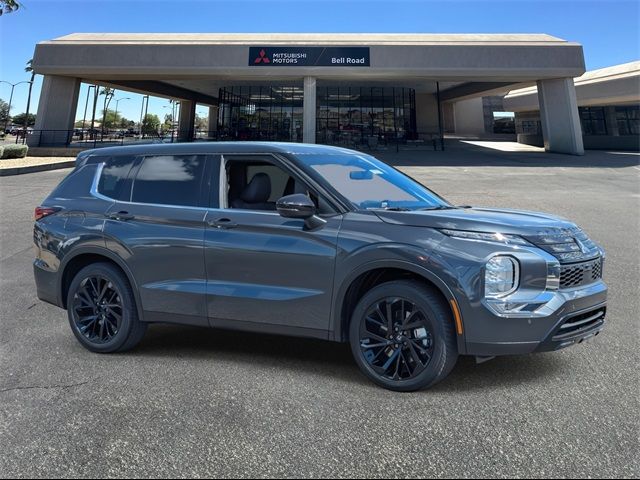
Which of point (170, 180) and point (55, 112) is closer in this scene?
point (170, 180)

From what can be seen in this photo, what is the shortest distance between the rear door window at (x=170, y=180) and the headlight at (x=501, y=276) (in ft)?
7.87

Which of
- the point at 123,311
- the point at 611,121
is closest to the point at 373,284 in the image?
the point at 123,311

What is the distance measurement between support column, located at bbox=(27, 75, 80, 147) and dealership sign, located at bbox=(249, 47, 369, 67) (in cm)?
1279

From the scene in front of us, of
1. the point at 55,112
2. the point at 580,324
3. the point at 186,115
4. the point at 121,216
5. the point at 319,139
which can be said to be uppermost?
the point at 186,115

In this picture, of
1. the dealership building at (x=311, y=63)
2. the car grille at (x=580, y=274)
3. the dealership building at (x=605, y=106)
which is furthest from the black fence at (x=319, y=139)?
the car grille at (x=580, y=274)

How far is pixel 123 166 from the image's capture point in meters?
4.57

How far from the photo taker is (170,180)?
14.1 ft

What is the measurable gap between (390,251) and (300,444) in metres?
1.38

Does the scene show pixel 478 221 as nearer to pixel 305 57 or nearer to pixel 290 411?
pixel 290 411

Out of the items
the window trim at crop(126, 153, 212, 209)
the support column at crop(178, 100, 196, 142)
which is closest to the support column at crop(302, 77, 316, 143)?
the support column at crop(178, 100, 196, 142)

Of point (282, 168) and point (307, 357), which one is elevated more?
point (282, 168)

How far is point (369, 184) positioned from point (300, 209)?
96cm

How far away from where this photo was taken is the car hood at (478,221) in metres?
3.24

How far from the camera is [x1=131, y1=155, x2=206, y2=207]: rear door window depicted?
4.16 metres
